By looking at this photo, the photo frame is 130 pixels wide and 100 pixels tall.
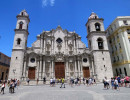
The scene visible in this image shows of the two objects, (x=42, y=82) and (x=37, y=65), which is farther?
(x=37, y=65)

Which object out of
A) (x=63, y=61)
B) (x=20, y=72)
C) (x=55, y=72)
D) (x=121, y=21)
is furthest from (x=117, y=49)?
(x=20, y=72)

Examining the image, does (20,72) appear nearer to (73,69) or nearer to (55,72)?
(55,72)

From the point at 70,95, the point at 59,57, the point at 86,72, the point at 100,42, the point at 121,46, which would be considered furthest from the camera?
the point at 100,42

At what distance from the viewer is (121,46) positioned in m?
29.8

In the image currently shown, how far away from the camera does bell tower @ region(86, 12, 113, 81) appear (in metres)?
26.6

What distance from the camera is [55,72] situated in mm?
27844

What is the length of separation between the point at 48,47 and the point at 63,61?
6382 millimetres

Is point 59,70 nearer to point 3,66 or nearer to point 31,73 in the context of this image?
point 31,73

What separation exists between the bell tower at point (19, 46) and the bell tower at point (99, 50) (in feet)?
65.8

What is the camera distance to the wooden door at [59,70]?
1088 inches

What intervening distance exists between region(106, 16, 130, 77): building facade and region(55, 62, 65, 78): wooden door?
57.1 ft

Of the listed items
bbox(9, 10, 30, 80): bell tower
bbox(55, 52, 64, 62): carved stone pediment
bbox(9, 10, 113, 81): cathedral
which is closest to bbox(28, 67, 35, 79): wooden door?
bbox(9, 10, 113, 81): cathedral

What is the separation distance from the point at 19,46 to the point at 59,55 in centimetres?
1155

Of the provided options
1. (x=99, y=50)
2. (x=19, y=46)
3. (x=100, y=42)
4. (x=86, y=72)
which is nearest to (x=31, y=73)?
(x=19, y=46)
